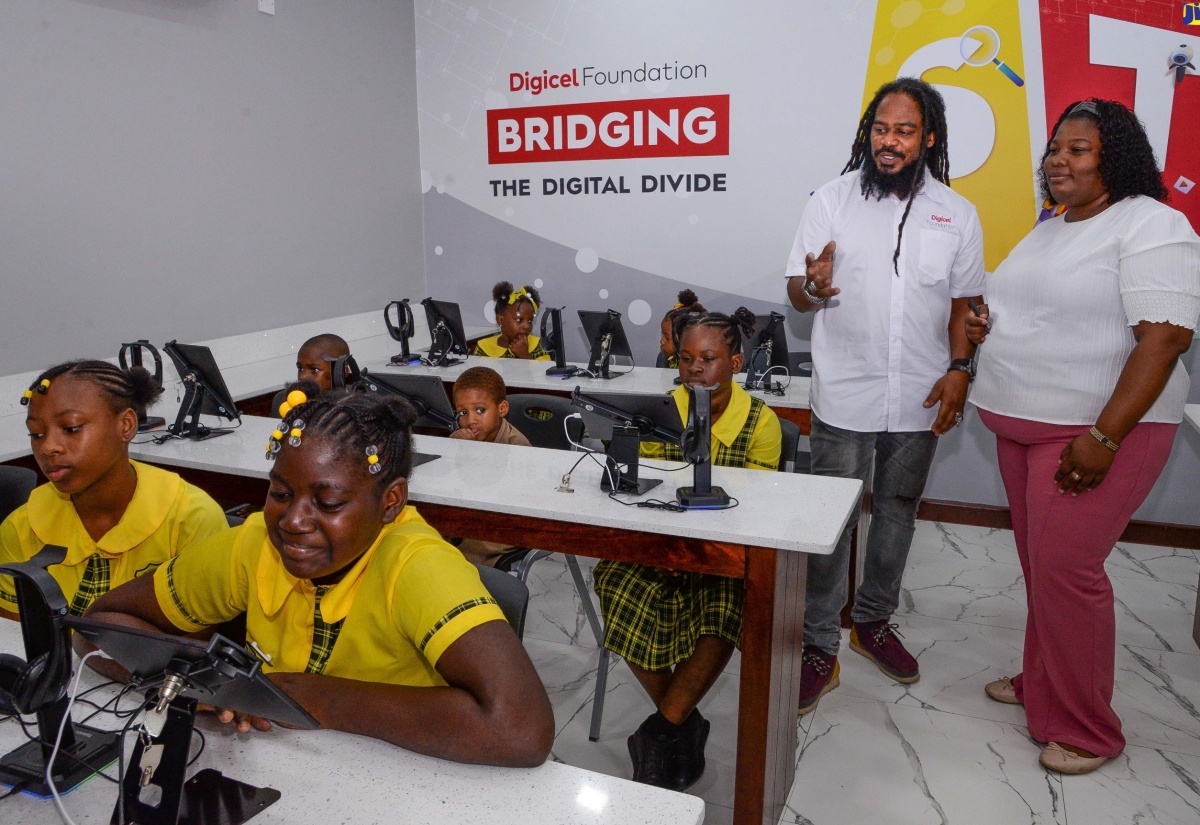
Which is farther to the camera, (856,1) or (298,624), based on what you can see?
(856,1)

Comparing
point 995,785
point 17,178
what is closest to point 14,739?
point 995,785

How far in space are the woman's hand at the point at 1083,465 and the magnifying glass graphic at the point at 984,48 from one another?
2.68 m

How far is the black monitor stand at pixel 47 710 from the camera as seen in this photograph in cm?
104

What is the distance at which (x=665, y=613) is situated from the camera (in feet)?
6.97

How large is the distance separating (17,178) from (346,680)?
2847 mm

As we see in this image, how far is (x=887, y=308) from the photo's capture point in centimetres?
248

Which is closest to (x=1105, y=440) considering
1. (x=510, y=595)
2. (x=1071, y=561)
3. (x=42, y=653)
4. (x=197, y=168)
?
(x=1071, y=561)

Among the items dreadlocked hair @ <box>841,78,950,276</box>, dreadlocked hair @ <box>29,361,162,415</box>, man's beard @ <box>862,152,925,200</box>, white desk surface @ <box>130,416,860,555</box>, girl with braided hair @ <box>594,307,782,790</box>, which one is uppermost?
dreadlocked hair @ <box>841,78,950,276</box>

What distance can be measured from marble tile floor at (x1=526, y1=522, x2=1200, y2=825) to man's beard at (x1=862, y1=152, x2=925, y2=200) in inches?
57.6

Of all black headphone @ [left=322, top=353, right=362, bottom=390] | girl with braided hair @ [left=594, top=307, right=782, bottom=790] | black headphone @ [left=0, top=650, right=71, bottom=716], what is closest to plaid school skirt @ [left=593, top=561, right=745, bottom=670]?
girl with braided hair @ [left=594, top=307, right=782, bottom=790]

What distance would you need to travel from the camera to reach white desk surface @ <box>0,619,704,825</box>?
991 mm

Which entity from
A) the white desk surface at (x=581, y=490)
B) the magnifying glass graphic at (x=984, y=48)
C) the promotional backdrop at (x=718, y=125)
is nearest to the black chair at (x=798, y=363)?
the promotional backdrop at (x=718, y=125)

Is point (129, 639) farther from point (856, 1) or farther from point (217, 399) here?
point (856, 1)

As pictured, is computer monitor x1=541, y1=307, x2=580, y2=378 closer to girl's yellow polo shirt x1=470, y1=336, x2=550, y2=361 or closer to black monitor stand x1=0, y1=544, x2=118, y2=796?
girl's yellow polo shirt x1=470, y1=336, x2=550, y2=361
